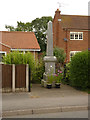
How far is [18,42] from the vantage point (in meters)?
22.5

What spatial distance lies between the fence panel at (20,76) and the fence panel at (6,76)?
1.02 ft

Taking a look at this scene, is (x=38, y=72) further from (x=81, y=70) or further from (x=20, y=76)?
(x=81, y=70)

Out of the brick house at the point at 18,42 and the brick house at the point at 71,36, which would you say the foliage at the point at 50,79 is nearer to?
the brick house at the point at 18,42

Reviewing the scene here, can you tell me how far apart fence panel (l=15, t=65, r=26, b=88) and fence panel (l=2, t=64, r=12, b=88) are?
1.02 feet

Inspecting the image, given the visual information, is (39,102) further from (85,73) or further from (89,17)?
(89,17)

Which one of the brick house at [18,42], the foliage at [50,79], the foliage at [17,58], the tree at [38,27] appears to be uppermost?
the tree at [38,27]

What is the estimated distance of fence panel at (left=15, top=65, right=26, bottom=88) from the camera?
9.30 metres

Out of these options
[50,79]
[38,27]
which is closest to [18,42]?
[50,79]

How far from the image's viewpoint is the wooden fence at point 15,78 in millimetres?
9184

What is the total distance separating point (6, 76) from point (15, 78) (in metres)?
0.48

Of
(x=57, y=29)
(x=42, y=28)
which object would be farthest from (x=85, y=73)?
(x=42, y=28)

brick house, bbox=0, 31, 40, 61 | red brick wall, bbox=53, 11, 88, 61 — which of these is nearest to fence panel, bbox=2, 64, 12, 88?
brick house, bbox=0, 31, 40, 61

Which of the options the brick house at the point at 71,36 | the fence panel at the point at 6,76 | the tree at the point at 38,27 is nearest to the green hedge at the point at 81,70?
the fence panel at the point at 6,76

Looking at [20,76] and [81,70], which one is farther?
[81,70]
